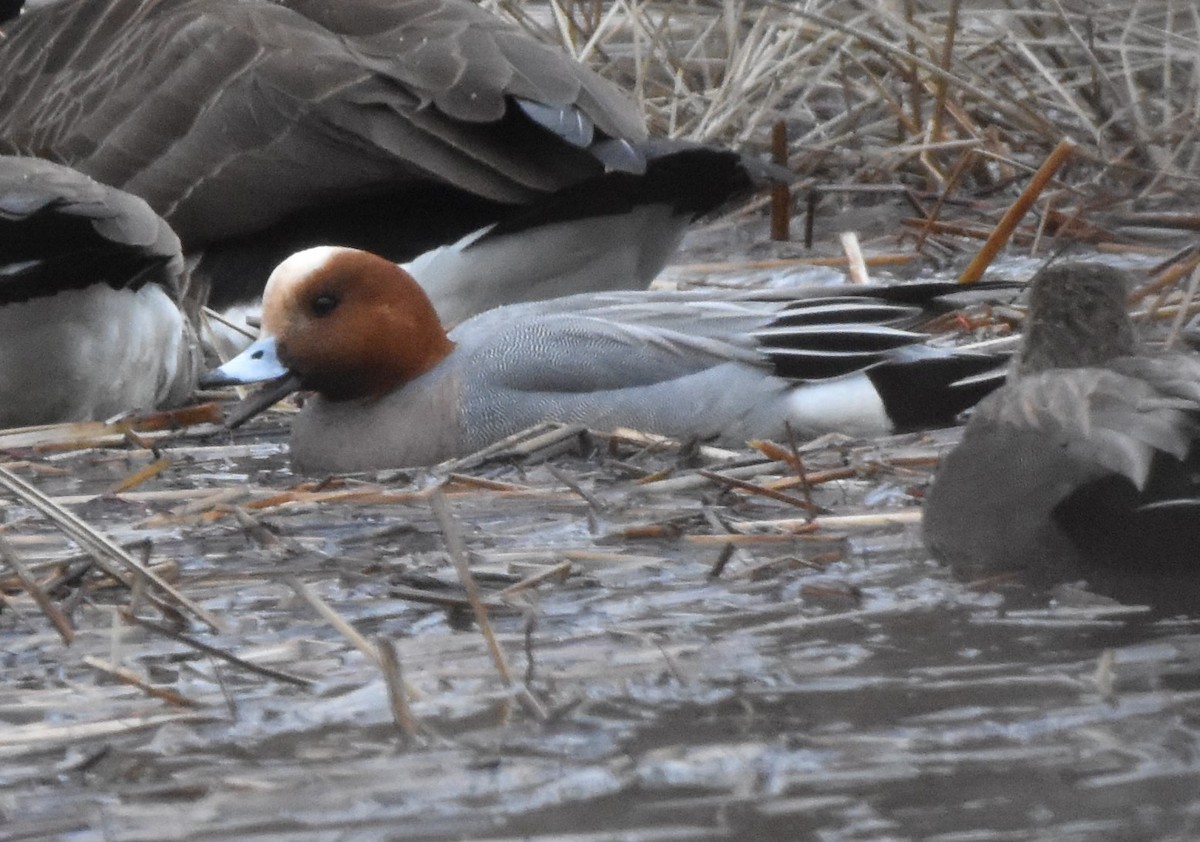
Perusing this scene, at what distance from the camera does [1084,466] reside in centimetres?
286

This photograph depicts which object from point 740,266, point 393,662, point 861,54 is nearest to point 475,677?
point 393,662

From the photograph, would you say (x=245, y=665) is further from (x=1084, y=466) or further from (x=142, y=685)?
(x=1084, y=466)

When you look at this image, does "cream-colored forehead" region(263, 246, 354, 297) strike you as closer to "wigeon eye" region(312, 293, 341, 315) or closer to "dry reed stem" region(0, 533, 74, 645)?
"wigeon eye" region(312, 293, 341, 315)

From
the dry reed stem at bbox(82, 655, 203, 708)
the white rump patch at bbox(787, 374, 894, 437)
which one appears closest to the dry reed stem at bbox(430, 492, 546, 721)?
the dry reed stem at bbox(82, 655, 203, 708)

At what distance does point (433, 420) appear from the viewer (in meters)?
4.44

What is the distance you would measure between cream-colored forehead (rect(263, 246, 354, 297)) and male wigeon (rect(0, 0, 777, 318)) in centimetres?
65

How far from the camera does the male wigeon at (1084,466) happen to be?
9.11ft

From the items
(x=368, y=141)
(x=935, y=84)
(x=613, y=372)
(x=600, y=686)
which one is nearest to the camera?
(x=600, y=686)

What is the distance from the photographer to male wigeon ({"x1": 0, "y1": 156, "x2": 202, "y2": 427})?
434cm

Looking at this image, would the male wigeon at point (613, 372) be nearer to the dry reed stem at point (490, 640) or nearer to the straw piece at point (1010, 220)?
the straw piece at point (1010, 220)

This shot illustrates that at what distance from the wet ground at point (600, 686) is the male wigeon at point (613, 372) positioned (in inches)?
23.0

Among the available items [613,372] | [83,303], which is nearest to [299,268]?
[83,303]

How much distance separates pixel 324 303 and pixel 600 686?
7.27 ft

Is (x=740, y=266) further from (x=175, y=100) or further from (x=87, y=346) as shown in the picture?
(x=87, y=346)
